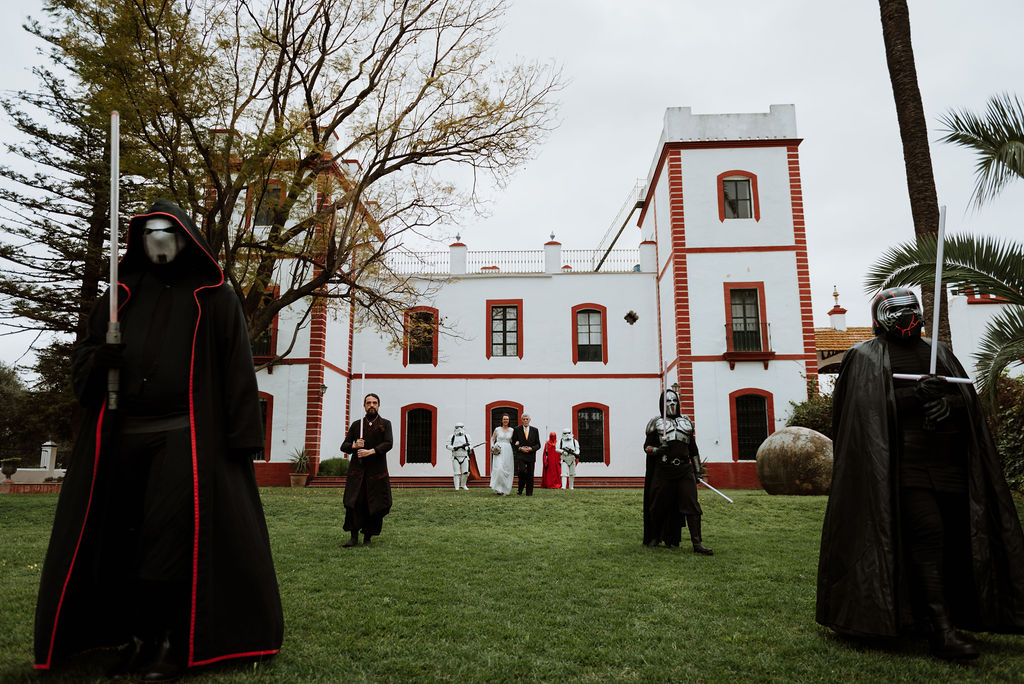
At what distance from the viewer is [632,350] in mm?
26141

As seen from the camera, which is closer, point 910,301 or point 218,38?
point 910,301

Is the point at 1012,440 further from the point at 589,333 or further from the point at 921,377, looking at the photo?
the point at 589,333

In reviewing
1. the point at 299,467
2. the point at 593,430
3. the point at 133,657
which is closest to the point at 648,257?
the point at 593,430

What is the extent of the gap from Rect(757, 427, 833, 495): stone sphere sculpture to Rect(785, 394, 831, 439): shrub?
564 cm

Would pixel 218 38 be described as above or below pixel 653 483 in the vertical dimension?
above

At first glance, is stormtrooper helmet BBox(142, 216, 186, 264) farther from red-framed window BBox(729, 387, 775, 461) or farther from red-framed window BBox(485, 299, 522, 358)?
red-framed window BBox(485, 299, 522, 358)

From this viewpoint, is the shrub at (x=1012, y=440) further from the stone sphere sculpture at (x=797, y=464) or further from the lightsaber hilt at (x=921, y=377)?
the lightsaber hilt at (x=921, y=377)

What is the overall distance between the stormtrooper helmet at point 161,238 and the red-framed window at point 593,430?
22.3 m

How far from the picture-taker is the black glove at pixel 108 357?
11.8 feet

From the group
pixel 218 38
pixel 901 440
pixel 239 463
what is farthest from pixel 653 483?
pixel 218 38

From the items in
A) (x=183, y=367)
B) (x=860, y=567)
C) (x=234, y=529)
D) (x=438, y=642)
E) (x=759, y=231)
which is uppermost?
(x=759, y=231)

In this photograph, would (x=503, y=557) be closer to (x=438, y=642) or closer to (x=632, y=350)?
(x=438, y=642)

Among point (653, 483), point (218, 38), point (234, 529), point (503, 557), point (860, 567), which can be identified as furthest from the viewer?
point (218, 38)

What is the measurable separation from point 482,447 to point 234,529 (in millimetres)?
22497
